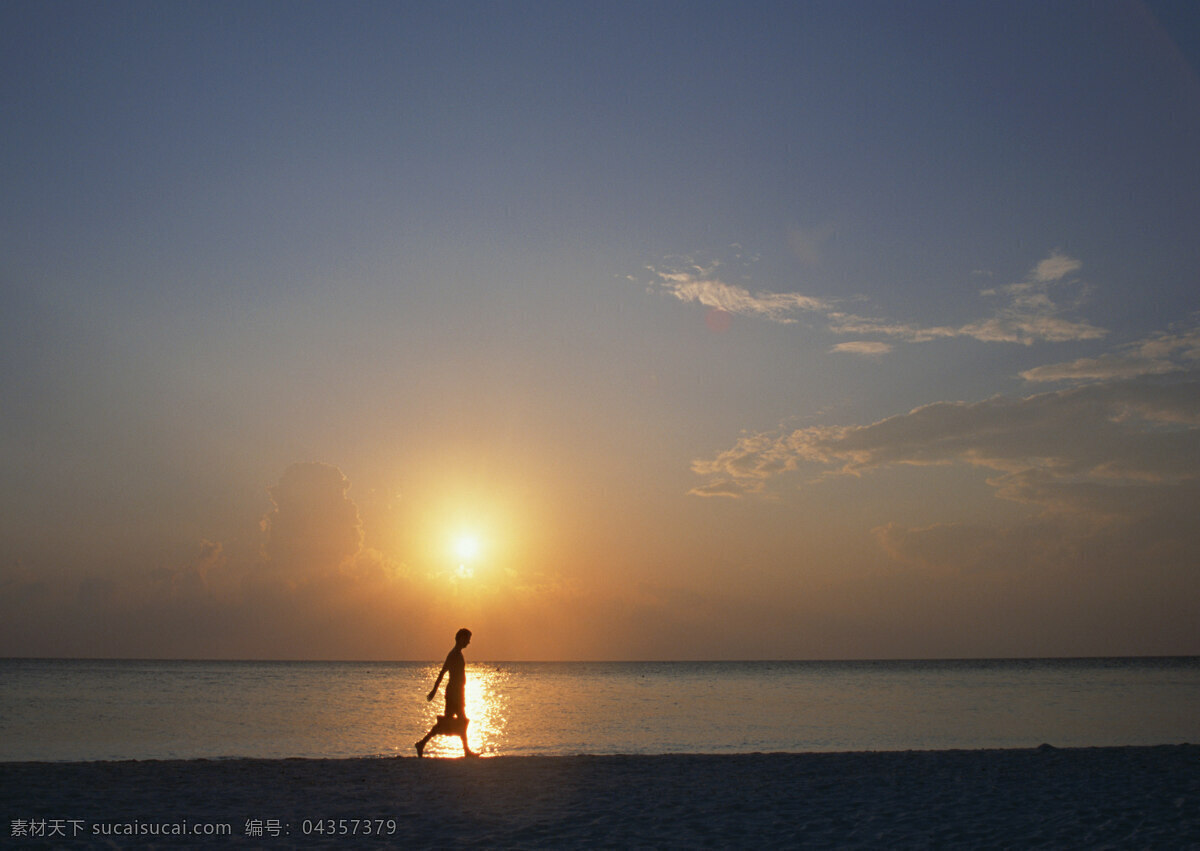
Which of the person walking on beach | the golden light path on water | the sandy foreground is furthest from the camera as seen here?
the golden light path on water

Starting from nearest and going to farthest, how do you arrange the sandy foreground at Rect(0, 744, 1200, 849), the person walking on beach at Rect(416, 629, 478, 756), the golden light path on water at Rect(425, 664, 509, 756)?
the sandy foreground at Rect(0, 744, 1200, 849), the person walking on beach at Rect(416, 629, 478, 756), the golden light path on water at Rect(425, 664, 509, 756)

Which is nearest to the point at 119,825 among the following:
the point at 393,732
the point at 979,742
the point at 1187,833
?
the point at 1187,833

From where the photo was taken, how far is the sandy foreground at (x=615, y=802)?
940 cm

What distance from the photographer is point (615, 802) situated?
11375mm

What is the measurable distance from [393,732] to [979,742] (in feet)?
55.6

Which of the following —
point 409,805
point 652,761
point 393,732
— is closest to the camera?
point 409,805

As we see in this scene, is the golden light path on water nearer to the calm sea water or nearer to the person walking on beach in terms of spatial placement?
the calm sea water

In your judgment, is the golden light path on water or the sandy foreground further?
the golden light path on water

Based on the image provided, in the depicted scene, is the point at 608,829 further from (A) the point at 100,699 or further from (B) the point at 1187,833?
(A) the point at 100,699

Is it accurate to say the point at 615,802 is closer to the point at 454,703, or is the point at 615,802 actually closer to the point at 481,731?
the point at 454,703

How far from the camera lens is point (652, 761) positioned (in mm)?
15273

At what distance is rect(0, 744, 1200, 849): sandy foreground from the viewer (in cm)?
940

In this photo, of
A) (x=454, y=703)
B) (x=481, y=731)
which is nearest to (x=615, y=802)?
(x=454, y=703)

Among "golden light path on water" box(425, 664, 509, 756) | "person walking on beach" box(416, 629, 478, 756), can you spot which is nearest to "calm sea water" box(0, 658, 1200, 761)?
"golden light path on water" box(425, 664, 509, 756)
